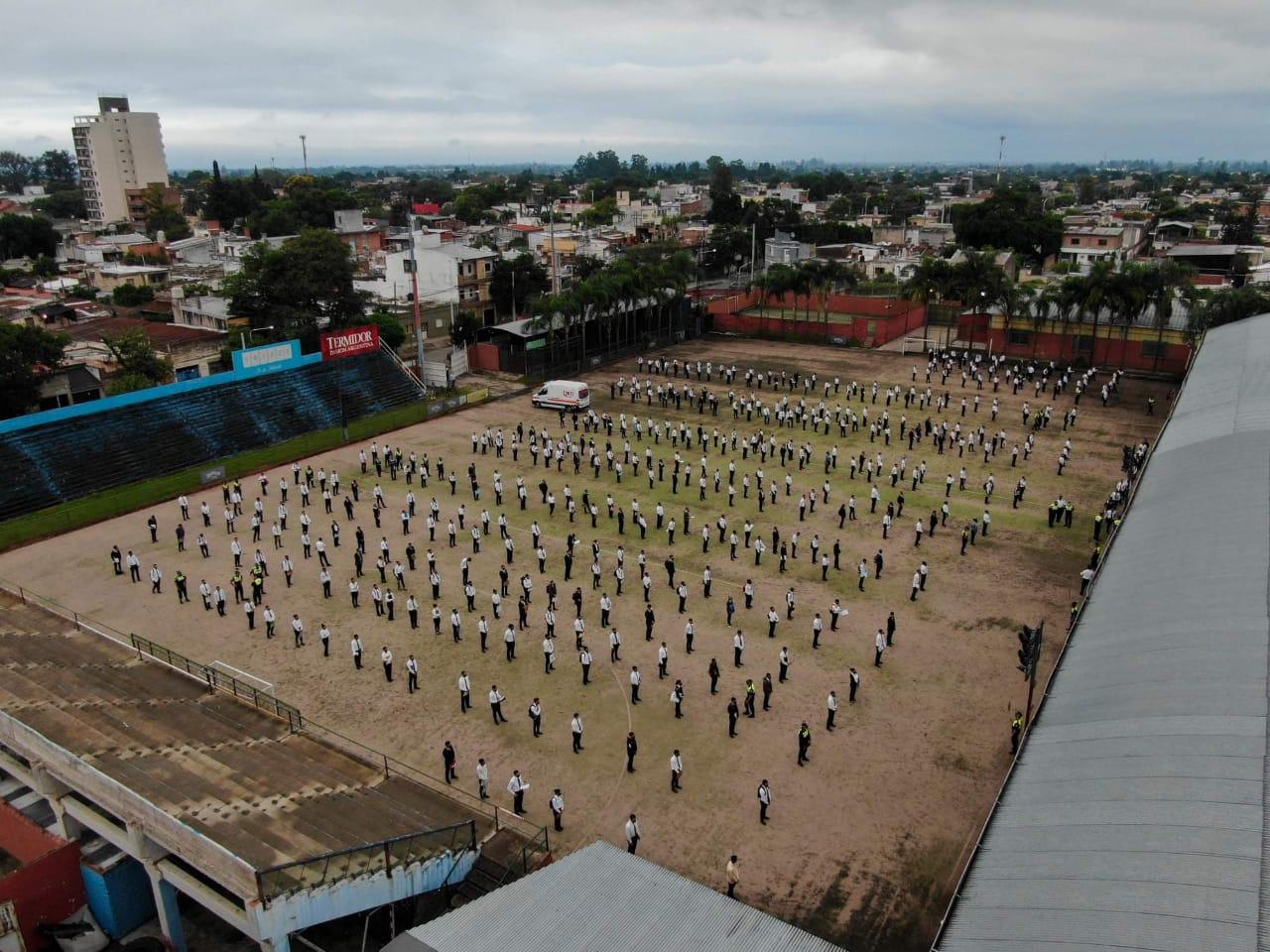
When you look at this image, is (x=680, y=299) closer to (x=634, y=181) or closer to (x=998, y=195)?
(x=998, y=195)

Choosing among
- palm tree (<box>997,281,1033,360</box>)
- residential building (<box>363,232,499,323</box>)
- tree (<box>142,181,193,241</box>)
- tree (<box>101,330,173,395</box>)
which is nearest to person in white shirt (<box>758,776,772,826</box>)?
tree (<box>101,330,173,395</box>)

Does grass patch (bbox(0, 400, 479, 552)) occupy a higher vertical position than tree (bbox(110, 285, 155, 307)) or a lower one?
lower

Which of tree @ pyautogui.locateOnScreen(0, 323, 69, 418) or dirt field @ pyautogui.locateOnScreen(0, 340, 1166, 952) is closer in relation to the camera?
dirt field @ pyautogui.locateOnScreen(0, 340, 1166, 952)

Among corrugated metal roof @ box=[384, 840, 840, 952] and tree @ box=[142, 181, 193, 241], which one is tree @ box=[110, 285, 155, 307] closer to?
tree @ box=[142, 181, 193, 241]

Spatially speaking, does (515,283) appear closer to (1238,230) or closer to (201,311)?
(201,311)

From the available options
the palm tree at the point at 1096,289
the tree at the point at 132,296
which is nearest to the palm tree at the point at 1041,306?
the palm tree at the point at 1096,289

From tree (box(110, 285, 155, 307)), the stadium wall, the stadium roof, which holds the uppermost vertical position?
tree (box(110, 285, 155, 307))
